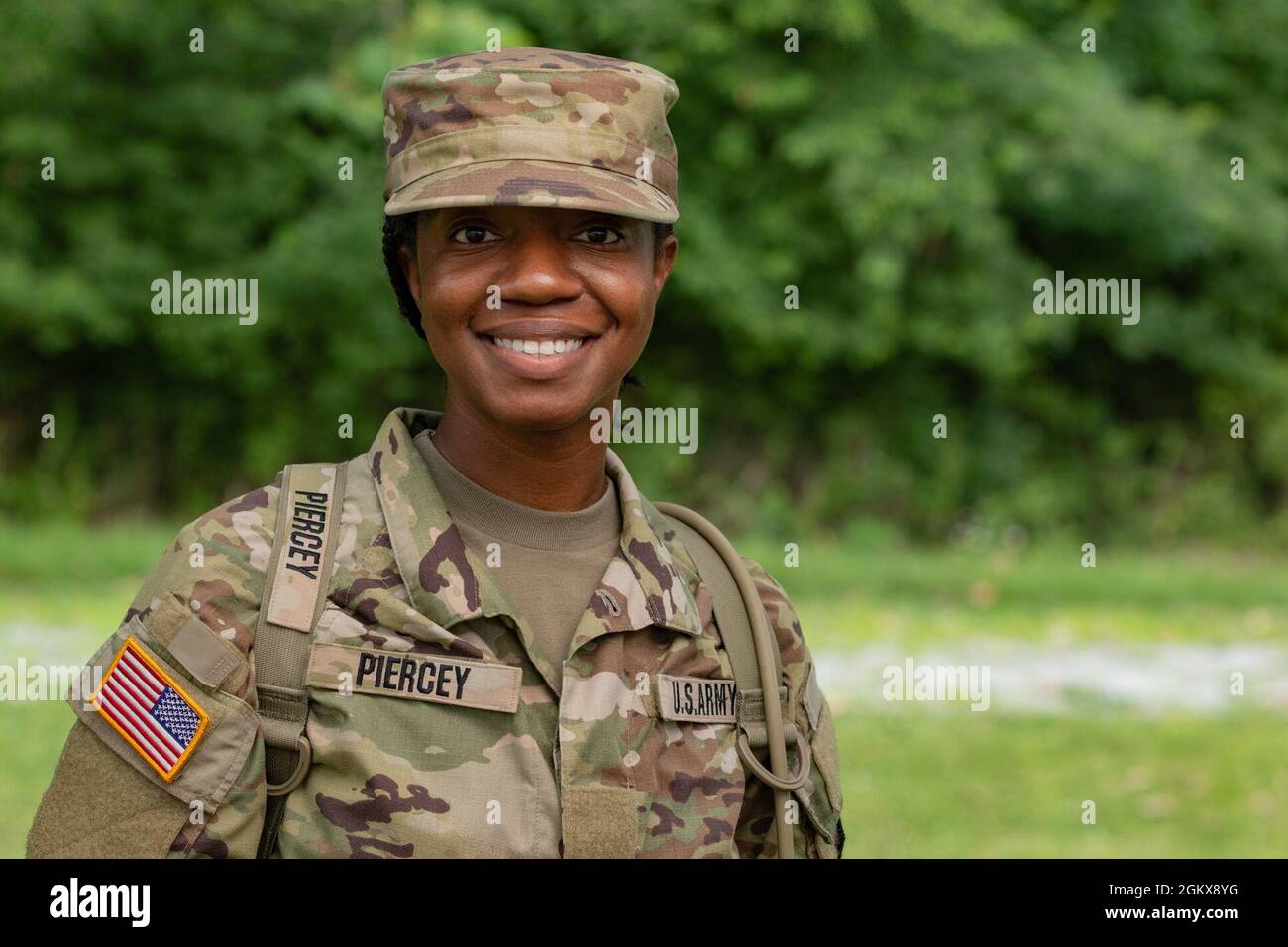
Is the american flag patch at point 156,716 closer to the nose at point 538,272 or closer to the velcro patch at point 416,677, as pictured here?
the velcro patch at point 416,677

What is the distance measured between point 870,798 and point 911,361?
7.59 m

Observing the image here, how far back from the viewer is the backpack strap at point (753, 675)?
196 cm

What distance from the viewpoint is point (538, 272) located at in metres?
1.83

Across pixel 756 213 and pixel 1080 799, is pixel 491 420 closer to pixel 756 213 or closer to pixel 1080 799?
pixel 1080 799

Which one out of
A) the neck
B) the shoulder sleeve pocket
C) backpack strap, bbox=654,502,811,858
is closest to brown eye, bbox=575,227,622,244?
the neck

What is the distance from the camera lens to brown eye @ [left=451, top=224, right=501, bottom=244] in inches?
72.6

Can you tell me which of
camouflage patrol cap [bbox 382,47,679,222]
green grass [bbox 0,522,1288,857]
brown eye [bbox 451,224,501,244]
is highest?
camouflage patrol cap [bbox 382,47,679,222]

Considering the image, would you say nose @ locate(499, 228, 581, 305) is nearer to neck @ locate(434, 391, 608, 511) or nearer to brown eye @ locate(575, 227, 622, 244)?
brown eye @ locate(575, 227, 622, 244)

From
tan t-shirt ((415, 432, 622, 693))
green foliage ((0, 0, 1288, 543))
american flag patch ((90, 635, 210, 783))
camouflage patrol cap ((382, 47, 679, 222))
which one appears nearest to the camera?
american flag patch ((90, 635, 210, 783))

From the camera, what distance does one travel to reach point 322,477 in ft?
6.29

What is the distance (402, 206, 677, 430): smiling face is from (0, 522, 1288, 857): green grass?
3619 millimetres

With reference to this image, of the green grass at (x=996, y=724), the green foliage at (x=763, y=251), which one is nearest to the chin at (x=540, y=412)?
the green grass at (x=996, y=724)

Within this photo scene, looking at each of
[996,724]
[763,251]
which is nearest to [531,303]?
[996,724]

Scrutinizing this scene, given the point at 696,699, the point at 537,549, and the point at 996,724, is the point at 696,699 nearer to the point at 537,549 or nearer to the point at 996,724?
the point at 537,549
